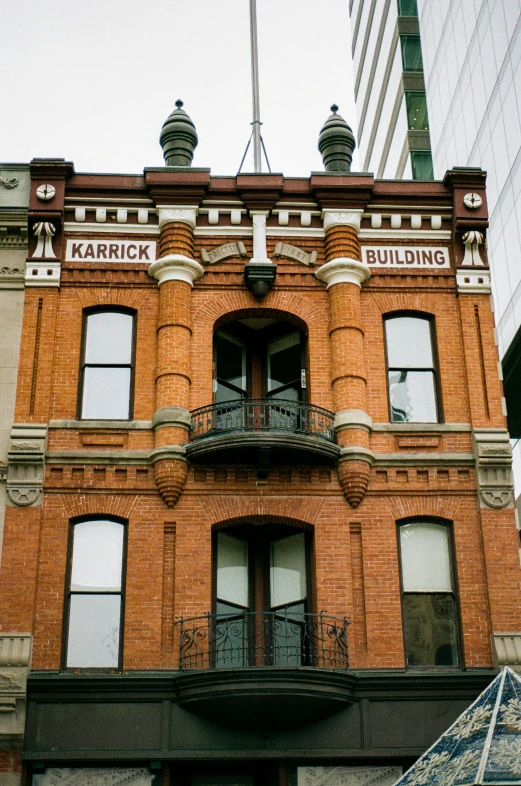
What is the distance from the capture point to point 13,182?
70.8 feet

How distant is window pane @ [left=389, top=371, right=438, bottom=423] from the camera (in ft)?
67.2

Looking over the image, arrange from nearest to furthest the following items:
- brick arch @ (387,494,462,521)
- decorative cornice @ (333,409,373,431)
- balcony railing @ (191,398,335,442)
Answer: brick arch @ (387,494,462,521)
balcony railing @ (191,398,335,442)
decorative cornice @ (333,409,373,431)

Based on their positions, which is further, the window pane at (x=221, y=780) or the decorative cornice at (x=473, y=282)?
the decorative cornice at (x=473, y=282)

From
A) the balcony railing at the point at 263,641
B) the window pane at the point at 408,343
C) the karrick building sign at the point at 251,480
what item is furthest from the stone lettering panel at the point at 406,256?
the balcony railing at the point at 263,641

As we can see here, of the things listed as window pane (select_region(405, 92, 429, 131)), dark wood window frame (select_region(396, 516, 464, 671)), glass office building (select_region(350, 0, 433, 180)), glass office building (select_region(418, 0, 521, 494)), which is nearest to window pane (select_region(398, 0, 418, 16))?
glass office building (select_region(350, 0, 433, 180))

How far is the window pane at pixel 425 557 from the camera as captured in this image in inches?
747

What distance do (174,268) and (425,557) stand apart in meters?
7.05

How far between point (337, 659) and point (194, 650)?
7.65 feet

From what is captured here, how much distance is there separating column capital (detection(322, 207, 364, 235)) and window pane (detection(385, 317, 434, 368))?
79.2 inches

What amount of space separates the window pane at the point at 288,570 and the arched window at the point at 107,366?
3.66m

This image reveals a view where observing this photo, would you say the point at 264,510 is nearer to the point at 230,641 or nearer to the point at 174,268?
the point at 230,641

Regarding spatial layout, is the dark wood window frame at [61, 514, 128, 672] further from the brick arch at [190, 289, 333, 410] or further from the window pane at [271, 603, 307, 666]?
the brick arch at [190, 289, 333, 410]

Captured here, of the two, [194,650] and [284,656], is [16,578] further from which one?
[284,656]

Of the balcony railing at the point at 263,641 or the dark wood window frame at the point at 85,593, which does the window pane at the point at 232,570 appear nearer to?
the balcony railing at the point at 263,641
